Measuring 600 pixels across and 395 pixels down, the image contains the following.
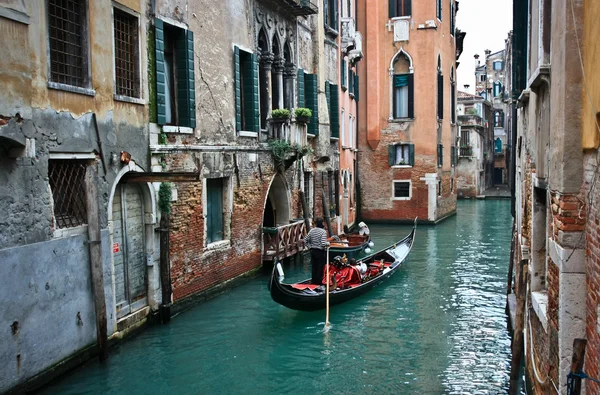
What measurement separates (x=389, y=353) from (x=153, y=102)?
4454mm

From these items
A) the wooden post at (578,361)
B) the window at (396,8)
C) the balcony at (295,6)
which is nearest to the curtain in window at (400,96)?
the window at (396,8)

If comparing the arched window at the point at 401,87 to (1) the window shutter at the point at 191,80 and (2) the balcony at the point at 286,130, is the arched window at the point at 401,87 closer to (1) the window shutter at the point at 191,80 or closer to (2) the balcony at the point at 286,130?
(2) the balcony at the point at 286,130

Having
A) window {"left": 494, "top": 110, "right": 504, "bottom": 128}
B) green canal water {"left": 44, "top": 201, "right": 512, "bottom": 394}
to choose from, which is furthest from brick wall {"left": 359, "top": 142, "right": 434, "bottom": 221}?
window {"left": 494, "top": 110, "right": 504, "bottom": 128}

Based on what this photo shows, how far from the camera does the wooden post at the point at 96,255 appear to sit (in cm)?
675

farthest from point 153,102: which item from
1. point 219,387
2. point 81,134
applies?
point 219,387

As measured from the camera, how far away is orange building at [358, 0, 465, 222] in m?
21.2

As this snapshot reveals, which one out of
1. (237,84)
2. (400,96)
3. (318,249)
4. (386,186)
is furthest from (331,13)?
(318,249)

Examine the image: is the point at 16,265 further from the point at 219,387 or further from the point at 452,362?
the point at 452,362

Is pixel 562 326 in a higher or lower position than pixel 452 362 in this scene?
higher

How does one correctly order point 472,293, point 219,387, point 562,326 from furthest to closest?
1. point 472,293
2. point 219,387
3. point 562,326

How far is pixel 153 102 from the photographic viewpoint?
831 cm

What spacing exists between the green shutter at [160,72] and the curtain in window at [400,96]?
14077 mm

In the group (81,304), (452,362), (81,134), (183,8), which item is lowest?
(452,362)

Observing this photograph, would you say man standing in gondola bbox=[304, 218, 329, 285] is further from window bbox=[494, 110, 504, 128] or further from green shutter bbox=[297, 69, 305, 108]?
window bbox=[494, 110, 504, 128]
